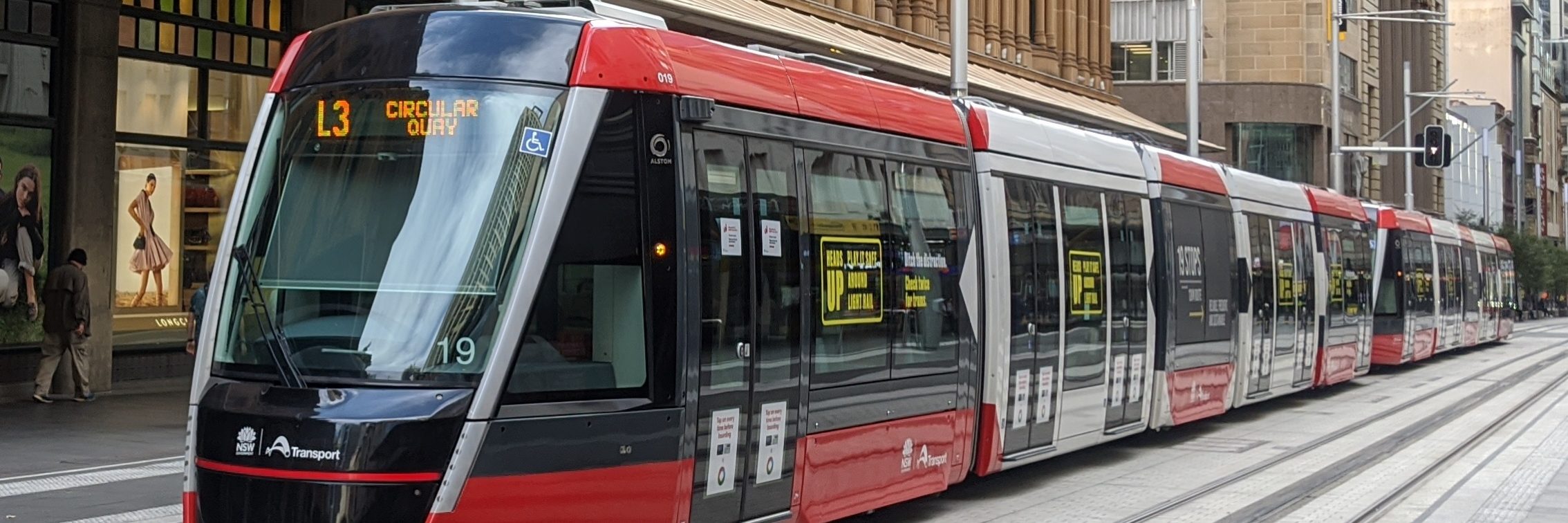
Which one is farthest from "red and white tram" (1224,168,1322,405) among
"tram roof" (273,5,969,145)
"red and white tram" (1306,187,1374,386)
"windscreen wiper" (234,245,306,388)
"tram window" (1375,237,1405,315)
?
"windscreen wiper" (234,245,306,388)

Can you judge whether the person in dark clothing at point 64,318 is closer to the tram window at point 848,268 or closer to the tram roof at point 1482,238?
the tram window at point 848,268

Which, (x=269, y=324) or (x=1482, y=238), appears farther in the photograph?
(x=1482, y=238)

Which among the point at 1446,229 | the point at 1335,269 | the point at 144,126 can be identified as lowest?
the point at 1335,269

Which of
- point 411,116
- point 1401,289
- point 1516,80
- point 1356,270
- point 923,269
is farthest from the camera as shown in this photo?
point 1516,80

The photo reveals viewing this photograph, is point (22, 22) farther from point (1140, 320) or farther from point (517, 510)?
point (517, 510)

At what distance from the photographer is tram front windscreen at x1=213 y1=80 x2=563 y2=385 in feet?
22.7

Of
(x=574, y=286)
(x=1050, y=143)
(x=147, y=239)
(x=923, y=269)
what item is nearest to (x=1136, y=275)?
(x=1050, y=143)

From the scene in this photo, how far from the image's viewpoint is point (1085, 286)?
13.2m

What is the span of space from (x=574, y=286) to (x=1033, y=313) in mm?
5612

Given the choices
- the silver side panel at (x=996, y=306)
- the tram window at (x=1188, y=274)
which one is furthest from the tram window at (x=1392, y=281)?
the silver side panel at (x=996, y=306)

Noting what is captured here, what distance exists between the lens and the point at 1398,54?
76688 millimetres

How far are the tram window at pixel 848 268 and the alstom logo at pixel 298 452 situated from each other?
2.93 metres

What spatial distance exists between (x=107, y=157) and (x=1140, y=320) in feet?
37.6

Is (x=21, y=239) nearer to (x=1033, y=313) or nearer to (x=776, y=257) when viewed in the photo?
(x=1033, y=313)
